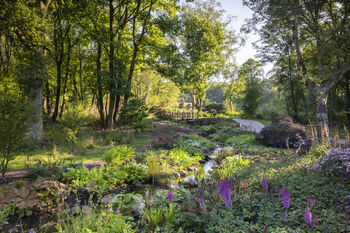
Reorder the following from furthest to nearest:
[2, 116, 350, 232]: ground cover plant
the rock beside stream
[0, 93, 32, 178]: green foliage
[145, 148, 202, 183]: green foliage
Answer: the rock beside stream, [145, 148, 202, 183]: green foliage, [0, 93, 32, 178]: green foliage, [2, 116, 350, 232]: ground cover plant

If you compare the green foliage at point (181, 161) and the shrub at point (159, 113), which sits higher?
the shrub at point (159, 113)

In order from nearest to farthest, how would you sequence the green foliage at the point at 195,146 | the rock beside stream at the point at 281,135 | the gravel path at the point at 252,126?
the green foliage at the point at 195,146, the rock beside stream at the point at 281,135, the gravel path at the point at 252,126

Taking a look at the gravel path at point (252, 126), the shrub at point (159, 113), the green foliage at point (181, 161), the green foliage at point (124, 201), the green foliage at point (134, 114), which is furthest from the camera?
the shrub at point (159, 113)

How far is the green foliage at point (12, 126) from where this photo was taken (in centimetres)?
384

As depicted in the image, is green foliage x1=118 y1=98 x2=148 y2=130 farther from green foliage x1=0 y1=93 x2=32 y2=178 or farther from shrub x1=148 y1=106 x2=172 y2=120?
shrub x1=148 y1=106 x2=172 y2=120

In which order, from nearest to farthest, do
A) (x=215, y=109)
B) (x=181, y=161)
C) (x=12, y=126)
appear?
(x=12, y=126) < (x=181, y=161) < (x=215, y=109)

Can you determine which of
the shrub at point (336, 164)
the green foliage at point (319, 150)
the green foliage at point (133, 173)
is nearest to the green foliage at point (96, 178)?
the green foliage at point (133, 173)

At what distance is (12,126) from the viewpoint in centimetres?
391

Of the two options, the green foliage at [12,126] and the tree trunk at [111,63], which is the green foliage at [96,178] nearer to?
the green foliage at [12,126]

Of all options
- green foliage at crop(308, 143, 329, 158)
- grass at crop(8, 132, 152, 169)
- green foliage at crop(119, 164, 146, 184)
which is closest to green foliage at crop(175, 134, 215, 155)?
grass at crop(8, 132, 152, 169)

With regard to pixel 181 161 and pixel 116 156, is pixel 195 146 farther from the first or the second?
pixel 116 156

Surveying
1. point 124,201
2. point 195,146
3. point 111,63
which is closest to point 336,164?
point 124,201

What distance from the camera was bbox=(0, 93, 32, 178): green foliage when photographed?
3.84 metres

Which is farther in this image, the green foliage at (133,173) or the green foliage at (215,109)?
the green foliage at (215,109)
